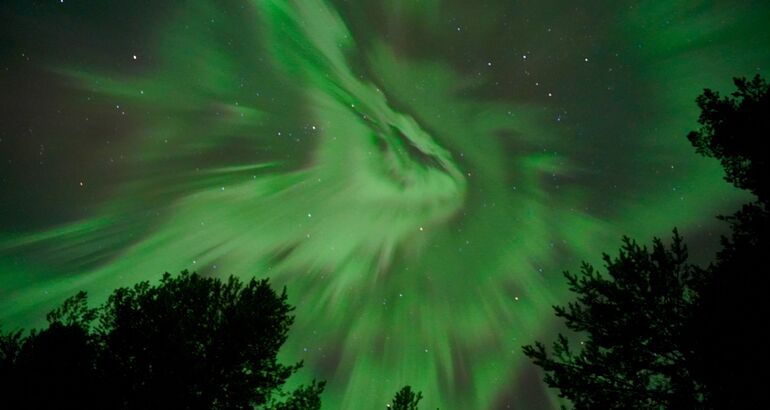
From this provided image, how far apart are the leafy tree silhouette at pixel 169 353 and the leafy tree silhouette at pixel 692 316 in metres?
6.40

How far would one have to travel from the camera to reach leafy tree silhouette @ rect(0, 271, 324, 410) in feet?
25.9

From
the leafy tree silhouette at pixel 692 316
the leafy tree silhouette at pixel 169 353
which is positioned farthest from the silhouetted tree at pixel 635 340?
the leafy tree silhouette at pixel 169 353

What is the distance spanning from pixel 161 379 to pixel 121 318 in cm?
Result: 225

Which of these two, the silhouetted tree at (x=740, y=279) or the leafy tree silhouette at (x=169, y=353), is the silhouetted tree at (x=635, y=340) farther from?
the leafy tree silhouette at (x=169, y=353)

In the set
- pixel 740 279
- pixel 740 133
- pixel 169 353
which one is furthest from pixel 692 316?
pixel 169 353

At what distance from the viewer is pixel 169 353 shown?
8.07 meters

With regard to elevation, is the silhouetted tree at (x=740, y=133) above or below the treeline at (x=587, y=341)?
above

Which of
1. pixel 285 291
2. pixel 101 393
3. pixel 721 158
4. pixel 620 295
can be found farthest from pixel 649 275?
pixel 101 393

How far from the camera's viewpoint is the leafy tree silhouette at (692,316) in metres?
6.02

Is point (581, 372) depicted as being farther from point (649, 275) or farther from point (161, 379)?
point (161, 379)

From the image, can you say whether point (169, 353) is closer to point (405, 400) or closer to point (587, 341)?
point (405, 400)

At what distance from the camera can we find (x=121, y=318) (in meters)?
8.96

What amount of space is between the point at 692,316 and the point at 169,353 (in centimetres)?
1071

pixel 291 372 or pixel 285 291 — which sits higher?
pixel 285 291
